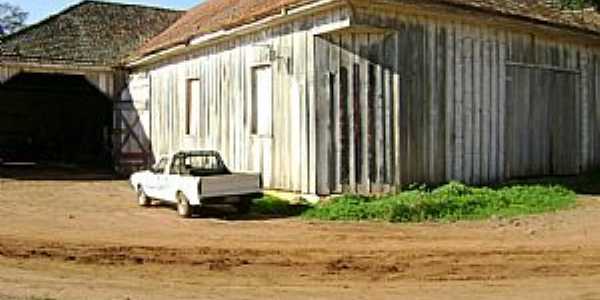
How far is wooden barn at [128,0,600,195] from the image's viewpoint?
16.2m

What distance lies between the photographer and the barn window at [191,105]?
22.4 meters

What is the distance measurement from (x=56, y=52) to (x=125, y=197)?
33.5ft

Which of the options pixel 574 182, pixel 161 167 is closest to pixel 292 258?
pixel 161 167

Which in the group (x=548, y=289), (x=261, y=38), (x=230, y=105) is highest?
(x=261, y=38)

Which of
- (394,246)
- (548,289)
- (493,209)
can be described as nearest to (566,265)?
(548,289)

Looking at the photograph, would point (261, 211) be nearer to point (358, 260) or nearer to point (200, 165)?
point (200, 165)

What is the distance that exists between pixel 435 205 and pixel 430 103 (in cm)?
303

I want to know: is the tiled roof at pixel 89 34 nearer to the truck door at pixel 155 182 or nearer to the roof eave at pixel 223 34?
the roof eave at pixel 223 34

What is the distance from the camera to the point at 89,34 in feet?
100

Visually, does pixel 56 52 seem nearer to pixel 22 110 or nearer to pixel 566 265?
pixel 22 110

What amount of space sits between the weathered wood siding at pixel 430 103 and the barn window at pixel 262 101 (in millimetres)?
2133

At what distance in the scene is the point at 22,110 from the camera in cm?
3825

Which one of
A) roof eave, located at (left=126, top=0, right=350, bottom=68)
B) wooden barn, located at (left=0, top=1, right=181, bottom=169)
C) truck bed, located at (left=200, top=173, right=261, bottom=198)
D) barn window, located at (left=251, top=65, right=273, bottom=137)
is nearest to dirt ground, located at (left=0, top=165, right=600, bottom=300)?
truck bed, located at (left=200, top=173, right=261, bottom=198)

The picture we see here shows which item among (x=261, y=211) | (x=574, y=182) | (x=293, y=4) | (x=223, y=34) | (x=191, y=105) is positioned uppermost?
(x=293, y=4)
